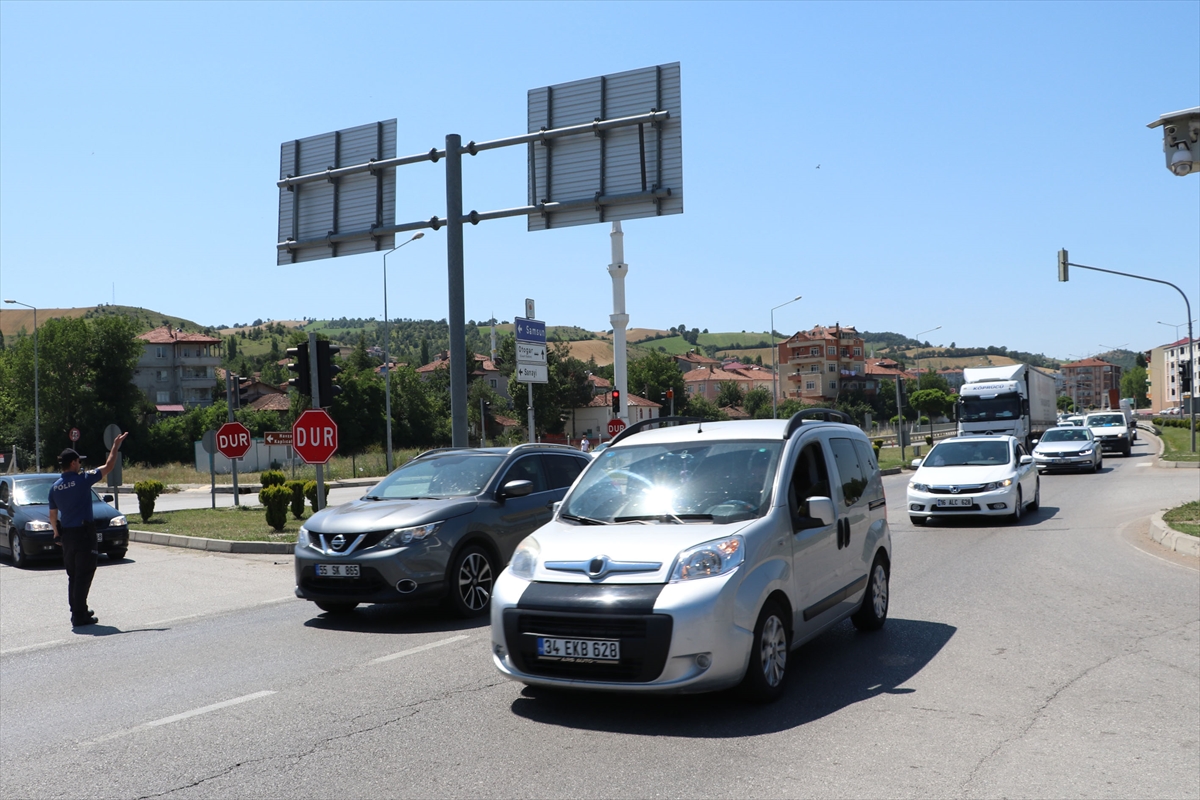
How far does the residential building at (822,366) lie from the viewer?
149 meters

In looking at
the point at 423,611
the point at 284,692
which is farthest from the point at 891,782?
the point at 423,611

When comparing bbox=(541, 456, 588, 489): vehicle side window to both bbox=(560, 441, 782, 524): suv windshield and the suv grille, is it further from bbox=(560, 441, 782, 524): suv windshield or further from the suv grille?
the suv grille

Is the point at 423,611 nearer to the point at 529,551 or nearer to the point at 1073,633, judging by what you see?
the point at 529,551

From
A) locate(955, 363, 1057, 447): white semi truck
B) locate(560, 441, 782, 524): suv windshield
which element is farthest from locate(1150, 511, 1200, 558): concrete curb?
locate(955, 363, 1057, 447): white semi truck

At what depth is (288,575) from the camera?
1345 cm

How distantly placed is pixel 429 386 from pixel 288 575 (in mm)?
94024

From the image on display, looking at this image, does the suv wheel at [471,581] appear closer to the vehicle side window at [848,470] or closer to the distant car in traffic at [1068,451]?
the vehicle side window at [848,470]

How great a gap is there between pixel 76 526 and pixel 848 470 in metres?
7.56

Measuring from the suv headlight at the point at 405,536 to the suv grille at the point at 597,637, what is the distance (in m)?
3.30

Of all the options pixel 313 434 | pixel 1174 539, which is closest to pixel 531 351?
pixel 313 434

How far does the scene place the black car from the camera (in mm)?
15359

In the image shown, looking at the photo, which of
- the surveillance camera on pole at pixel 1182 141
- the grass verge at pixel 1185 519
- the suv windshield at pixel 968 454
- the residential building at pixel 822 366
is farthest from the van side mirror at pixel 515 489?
the residential building at pixel 822 366

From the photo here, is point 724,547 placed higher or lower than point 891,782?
higher

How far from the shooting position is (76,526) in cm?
1010
